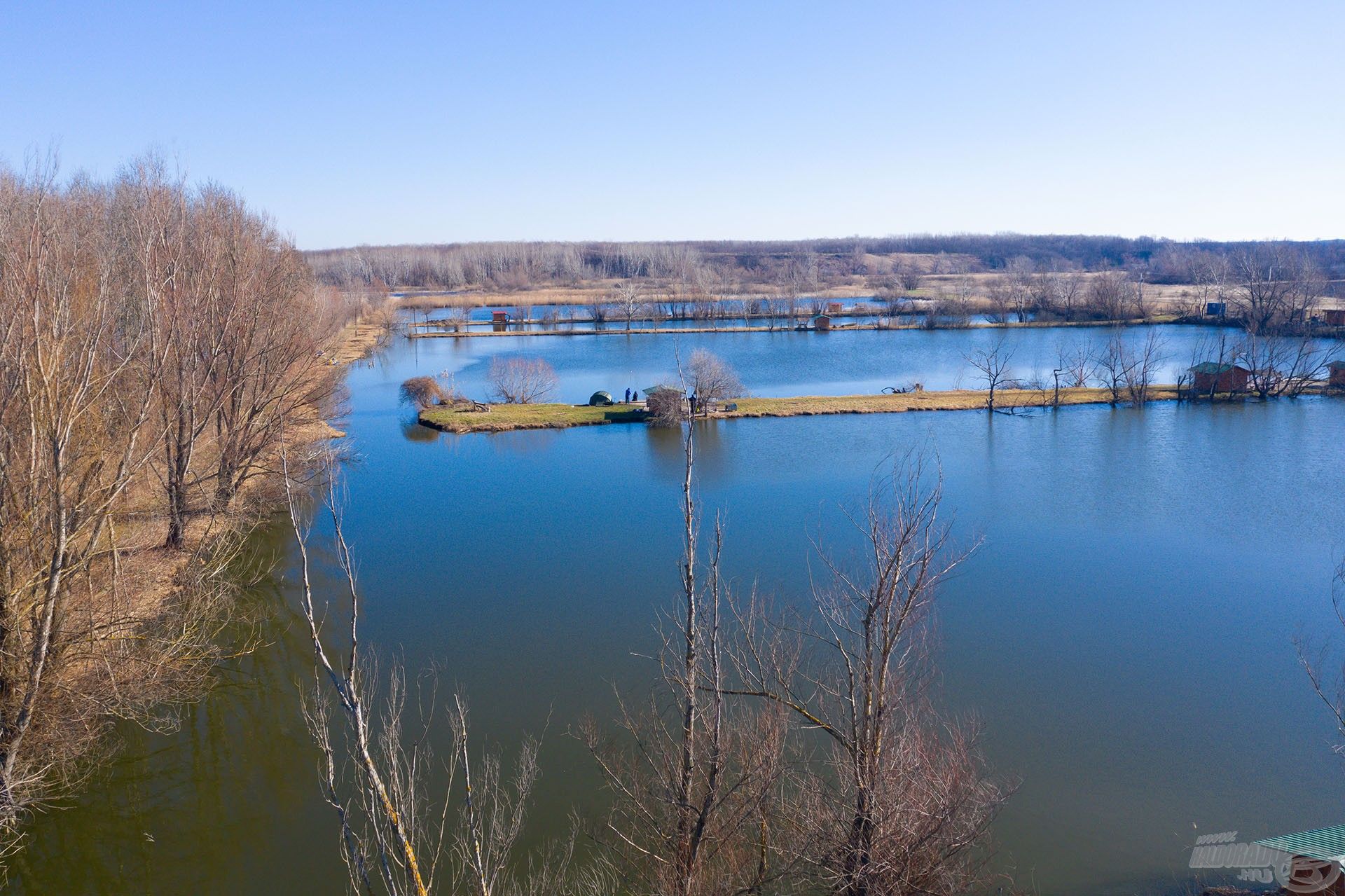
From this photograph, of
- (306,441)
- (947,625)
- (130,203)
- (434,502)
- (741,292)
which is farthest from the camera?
(741,292)

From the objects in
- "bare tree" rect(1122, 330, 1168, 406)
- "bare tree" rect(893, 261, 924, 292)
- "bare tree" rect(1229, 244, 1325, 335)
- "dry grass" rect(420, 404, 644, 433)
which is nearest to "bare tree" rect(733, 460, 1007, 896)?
"dry grass" rect(420, 404, 644, 433)

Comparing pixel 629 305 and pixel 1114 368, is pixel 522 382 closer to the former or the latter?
pixel 1114 368

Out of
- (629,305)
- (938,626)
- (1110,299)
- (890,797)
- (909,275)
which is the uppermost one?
(909,275)

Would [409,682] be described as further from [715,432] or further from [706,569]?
[715,432]

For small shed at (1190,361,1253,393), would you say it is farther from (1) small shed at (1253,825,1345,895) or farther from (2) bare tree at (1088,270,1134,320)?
(1) small shed at (1253,825,1345,895)

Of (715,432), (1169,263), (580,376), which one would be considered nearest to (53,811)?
(715,432)

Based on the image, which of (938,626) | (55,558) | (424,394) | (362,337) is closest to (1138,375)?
(938,626)
